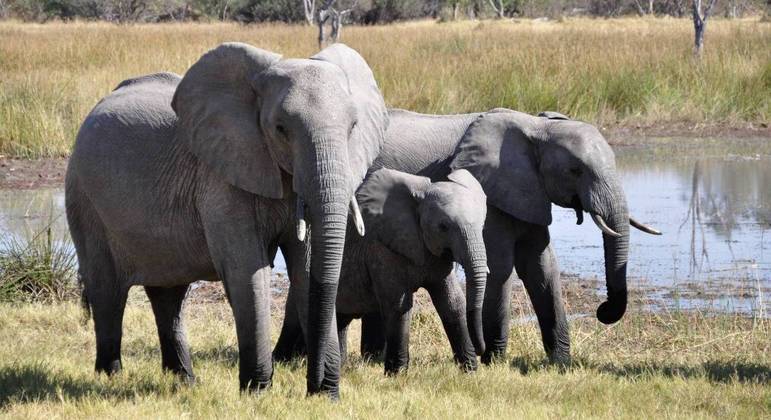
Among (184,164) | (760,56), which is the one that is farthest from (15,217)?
(760,56)

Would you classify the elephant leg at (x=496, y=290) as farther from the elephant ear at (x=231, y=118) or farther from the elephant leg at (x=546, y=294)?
the elephant ear at (x=231, y=118)

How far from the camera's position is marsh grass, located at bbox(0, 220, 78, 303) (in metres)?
9.67

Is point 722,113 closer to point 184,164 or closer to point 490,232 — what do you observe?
point 490,232

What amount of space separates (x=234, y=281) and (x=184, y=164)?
0.70 metres

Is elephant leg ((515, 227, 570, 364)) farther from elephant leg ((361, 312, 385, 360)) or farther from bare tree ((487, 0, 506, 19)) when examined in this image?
bare tree ((487, 0, 506, 19))

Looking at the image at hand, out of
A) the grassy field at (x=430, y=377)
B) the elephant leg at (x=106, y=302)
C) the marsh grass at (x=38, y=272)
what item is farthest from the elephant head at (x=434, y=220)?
the marsh grass at (x=38, y=272)

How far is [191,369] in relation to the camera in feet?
23.4

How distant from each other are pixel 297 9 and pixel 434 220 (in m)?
48.5

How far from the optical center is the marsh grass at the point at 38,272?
9.67 m

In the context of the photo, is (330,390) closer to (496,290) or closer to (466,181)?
(466,181)

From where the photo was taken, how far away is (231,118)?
229 inches

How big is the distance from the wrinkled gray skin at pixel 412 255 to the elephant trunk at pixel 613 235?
86 centimetres

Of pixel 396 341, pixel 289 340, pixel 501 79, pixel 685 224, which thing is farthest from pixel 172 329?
pixel 501 79

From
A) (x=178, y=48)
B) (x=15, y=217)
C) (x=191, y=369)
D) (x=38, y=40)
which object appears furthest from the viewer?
(x=38, y=40)
